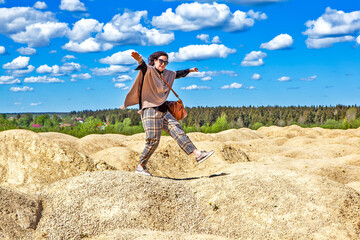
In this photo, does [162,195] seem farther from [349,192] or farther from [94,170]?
[349,192]

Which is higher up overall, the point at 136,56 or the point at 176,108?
A: the point at 136,56

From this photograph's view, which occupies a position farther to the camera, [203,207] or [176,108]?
[176,108]

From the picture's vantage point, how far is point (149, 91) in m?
6.63

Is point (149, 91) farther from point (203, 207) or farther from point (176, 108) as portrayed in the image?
point (203, 207)

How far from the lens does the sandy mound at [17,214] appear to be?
5113mm

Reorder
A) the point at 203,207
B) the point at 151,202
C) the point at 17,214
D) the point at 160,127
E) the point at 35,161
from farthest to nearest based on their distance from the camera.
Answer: the point at 35,161
the point at 160,127
the point at 203,207
the point at 151,202
the point at 17,214

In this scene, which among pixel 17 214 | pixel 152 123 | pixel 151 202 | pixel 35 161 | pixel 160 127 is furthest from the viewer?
pixel 35 161

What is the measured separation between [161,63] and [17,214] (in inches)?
131

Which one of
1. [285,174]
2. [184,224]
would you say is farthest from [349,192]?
[184,224]

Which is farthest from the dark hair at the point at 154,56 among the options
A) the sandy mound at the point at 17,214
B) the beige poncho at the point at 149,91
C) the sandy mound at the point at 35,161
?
the sandy mound at the point at 17,214

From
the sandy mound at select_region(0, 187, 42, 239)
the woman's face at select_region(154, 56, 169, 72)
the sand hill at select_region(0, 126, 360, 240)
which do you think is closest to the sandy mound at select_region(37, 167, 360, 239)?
the sand hill at select_region(0, 126, 360, 240)

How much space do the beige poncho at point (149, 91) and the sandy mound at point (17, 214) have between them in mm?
2254

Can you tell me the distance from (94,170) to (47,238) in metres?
2.59

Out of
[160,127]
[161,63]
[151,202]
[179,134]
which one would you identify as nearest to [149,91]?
[161,63]
